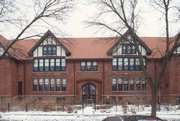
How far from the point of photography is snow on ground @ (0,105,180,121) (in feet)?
74.8

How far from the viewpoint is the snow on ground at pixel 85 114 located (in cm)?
2280

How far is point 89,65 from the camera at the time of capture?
43.7 m

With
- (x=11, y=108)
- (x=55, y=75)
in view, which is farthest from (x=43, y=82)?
(x=11, y=108)

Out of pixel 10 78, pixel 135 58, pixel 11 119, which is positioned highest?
pixel 135 58

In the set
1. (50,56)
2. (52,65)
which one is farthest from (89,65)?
(50,56)

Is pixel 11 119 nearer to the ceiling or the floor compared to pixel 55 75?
nearer to the floor

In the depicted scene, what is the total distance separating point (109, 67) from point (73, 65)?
17.7 ft

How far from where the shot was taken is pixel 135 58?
43.3 metres

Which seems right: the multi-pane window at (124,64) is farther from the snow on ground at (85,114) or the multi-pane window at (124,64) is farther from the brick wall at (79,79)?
the snow on ground at (85,114)

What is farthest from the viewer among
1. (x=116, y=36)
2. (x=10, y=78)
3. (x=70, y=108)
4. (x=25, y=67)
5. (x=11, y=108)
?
(x=25, y=67)

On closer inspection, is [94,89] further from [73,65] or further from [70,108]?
[70,108]

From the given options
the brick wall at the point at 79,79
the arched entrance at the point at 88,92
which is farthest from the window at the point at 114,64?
the arched entrance at the point at 88,92

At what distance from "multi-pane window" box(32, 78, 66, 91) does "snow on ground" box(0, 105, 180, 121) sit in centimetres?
1413

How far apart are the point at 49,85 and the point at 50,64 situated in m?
3.17
